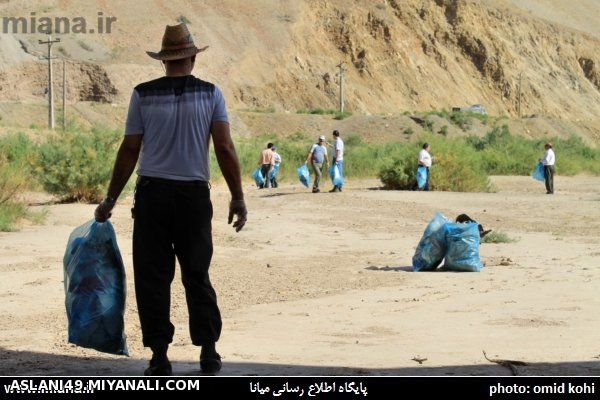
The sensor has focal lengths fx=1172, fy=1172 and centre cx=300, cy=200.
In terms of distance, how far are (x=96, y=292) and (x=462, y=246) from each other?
7.29 m

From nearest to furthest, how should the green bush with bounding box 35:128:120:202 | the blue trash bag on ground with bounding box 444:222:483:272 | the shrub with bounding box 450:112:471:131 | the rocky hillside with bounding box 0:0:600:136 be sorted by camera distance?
the blue trash bag on ground with bounding box 444:222:483:272 < the green bush with bounding box 35:128:120:202 < the rocky hillside with bounding box 0:0:600:136 < the shrub with bounding box 450:112:471:131

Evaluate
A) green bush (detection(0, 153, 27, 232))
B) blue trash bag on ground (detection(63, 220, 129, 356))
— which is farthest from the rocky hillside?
blue trash bag on ground (detection(63, 220, 129, 356))

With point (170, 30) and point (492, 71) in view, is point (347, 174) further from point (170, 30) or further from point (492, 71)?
point (492, 71)

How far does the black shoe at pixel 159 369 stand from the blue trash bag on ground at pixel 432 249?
7.41 m

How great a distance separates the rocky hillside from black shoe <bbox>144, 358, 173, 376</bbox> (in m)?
63.9

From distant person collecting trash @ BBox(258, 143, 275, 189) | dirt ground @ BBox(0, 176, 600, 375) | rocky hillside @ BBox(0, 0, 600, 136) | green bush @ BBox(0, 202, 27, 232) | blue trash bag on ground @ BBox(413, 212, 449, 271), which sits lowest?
dirt ground @ BBox(0, 176, 600, 375)

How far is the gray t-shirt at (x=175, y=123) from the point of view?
682 centimetres

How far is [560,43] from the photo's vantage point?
337 feet

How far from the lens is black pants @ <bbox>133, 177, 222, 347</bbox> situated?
680 centimetres

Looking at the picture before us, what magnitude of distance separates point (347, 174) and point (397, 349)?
3364 cm

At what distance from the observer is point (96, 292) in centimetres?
719

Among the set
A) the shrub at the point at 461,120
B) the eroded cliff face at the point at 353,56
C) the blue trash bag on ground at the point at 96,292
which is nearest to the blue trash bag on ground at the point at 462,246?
the blue trash bag on ground at the point at 96,292

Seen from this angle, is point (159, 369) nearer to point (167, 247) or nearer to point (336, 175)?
point (167, 247)

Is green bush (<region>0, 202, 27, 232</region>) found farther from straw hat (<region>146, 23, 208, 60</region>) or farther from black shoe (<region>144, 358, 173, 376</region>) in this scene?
black shoe (<region>144, 358, 173, 376</region>)
